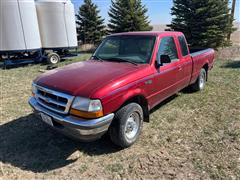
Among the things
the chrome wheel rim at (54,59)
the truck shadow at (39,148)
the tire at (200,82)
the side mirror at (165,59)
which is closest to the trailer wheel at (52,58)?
the chrome wheel rim at (54,59)

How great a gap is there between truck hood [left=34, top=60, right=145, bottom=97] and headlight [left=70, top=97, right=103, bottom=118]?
94 millimetres

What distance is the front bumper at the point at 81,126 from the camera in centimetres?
294

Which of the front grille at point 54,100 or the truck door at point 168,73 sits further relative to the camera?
the truck door at point 168,73

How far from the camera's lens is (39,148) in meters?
3.74

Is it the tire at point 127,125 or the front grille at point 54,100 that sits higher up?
the front grille at point 54,100

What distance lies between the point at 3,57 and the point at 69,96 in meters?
11.3

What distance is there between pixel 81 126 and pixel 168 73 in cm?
228

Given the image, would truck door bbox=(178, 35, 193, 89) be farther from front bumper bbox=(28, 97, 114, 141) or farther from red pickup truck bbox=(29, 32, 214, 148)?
front bumper bbox=(28, 97, 114, 141)

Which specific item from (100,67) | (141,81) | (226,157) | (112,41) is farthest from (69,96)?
(226,157)

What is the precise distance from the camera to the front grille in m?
3.07

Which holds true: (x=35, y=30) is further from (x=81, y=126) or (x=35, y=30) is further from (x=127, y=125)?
(x=81, y=126)

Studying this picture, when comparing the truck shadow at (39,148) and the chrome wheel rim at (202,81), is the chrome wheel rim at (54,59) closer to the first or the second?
the truck shadow at (39,148)

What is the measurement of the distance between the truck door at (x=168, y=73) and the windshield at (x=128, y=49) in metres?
0.27

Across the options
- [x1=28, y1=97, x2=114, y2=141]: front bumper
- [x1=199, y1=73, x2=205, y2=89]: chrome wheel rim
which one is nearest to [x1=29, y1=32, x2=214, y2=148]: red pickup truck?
[x1=28, y1=97, x2=114, y2=141]: front bumper
